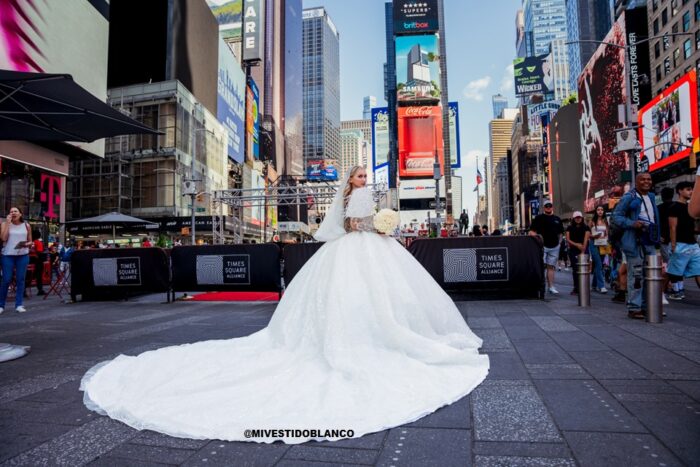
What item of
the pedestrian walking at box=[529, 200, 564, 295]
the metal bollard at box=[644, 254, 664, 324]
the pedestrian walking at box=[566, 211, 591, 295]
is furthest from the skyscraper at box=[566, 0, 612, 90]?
the metal bollard at box=[644, 254, 664, 324]

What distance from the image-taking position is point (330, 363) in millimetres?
3250

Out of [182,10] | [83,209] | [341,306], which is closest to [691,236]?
[341,306]

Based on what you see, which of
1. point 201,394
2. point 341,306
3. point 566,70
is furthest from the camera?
point 566,70

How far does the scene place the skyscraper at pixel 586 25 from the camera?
374 feet

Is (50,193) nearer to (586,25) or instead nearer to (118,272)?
(118,272)

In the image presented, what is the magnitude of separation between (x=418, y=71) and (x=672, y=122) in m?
37.9

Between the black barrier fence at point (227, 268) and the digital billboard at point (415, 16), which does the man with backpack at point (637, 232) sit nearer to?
the black barrier fence at point (227, 268)

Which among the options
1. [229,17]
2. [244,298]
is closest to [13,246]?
[244,298]

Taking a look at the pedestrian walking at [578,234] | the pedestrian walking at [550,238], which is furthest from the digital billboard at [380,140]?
the pedestrian walking at [550,238]

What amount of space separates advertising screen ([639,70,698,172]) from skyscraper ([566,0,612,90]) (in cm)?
8407

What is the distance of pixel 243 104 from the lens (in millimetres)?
66625

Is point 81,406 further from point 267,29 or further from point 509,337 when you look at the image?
point 267,29

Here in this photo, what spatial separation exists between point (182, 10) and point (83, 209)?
23.4m

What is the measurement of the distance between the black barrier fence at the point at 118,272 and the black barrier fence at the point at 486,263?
6.09m
